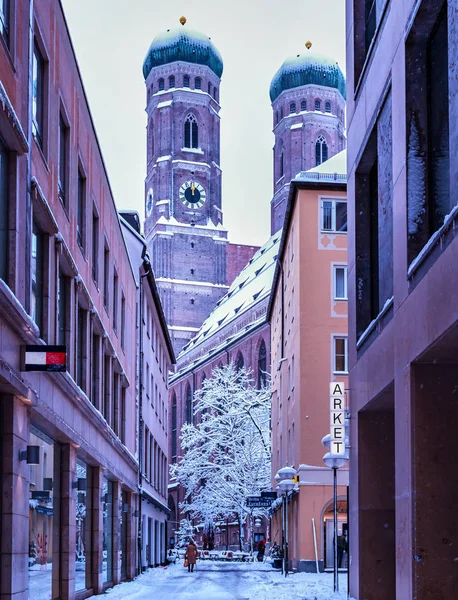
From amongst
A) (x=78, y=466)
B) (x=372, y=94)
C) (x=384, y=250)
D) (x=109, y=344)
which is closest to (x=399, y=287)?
(x=384, y=250)

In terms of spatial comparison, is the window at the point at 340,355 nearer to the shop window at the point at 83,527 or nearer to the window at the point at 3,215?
the shop window at the point at 83,527

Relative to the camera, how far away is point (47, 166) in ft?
56.4

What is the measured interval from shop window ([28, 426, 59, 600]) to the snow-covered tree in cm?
4523

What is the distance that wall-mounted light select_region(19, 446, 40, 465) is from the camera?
14350 mm

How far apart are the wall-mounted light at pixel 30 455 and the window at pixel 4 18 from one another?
16.3 feet

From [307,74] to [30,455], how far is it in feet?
395

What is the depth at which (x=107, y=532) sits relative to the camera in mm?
28125

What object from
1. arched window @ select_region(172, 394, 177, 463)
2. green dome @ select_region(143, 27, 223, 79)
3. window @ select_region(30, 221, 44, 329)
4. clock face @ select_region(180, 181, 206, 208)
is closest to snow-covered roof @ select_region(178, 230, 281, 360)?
arched window @ select_region(172, 394, 177, 463)

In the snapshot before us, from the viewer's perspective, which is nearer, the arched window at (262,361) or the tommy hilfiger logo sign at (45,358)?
the tommy hilfiger logo sign at (45,358)

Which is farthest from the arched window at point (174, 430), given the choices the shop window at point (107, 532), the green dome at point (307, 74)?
the shop window at point (107, 532)

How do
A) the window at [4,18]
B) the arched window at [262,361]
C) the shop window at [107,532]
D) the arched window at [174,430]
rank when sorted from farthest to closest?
1. the arched window at [174,430]
2. the arched window at [262,361]
3. the shop window at [107,532]
4. the window at [4,18]

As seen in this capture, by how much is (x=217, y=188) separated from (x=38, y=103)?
103543 millimetres

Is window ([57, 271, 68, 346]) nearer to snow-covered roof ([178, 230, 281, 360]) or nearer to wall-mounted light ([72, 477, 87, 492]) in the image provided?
wall-mounted light ([72, 477, 87, 492])

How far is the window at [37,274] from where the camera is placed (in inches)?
645
